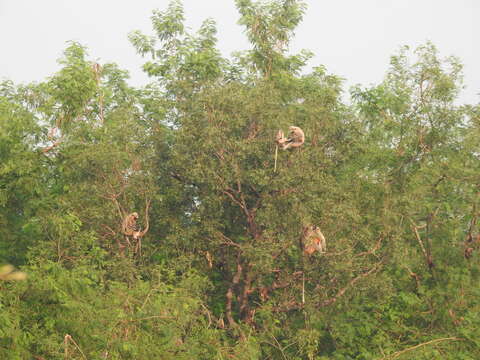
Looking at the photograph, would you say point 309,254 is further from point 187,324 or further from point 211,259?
point 187,324

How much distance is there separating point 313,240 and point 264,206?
4.07 ft

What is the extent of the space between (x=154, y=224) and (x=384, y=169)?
4.91 meters

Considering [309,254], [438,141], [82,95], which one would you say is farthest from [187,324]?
[438,141]

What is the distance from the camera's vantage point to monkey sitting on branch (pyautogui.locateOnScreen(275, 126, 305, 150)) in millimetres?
9289

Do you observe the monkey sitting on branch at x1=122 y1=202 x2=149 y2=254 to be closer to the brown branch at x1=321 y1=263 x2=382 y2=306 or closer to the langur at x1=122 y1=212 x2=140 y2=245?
the langur at x1=122 y1=212 x2=140 y2=245

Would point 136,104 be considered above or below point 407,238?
above

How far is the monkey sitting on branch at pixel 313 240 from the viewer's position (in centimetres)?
944

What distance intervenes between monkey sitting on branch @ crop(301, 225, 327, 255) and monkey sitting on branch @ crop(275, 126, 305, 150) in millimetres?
1264

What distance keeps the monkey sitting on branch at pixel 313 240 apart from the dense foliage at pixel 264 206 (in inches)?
11.0

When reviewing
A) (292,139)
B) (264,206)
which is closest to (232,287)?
(264,206)

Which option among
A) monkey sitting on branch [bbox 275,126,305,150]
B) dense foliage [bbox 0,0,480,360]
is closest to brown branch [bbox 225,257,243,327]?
dense foliage [bbox 0,0,480,360]

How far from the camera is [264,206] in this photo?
34.2ft

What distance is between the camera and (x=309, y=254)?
10.2 metres

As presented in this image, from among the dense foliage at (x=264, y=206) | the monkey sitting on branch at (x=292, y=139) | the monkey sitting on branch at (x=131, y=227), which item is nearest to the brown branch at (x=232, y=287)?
the dense foliage at (x=264, y=206)
